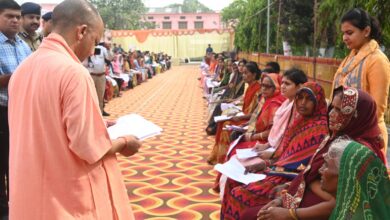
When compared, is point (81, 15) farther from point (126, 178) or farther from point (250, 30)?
point (250, 30)

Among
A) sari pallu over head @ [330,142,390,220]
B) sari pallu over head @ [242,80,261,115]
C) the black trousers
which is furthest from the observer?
sari pallu over head @ [242,80,261,115]

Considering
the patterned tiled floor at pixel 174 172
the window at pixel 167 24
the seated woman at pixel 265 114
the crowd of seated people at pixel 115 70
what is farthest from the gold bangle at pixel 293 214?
the window at pixel 167 24

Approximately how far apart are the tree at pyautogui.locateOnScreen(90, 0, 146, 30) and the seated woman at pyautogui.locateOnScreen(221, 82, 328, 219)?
28168 mm

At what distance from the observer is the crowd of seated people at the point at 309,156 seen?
134cm

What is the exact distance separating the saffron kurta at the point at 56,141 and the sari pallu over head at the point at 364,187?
82cm

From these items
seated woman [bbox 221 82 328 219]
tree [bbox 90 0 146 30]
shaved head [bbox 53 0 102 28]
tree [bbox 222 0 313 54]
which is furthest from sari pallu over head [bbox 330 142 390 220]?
tree [bbox 90 0 146 30]

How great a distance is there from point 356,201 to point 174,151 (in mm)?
3596

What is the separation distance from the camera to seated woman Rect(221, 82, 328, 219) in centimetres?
226

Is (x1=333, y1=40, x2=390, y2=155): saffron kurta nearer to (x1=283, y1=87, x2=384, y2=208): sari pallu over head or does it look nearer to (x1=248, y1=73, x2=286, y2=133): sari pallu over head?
(x1=283, y1=87, x2=384, y2=208): sari pallu over head

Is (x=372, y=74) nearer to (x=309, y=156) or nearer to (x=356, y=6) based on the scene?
(x=309, y=156)

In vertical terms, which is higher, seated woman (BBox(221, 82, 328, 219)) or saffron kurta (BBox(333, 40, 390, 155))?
saffron kurta (BBox(333, 40, 390, 155))

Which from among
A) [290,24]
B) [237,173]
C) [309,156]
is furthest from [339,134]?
[290,24]

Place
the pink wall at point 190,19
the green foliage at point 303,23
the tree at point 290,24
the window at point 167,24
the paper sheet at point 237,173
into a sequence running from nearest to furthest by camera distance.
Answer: the paper sheet at point 237,173
the green foliage at point 303,23
the tree at point 290,24
the pink wall at point 190,19
the window at point 167,24

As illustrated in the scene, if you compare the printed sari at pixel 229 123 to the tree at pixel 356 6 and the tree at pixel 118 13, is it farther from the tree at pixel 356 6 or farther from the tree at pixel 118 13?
the tree at pixel 118 13
